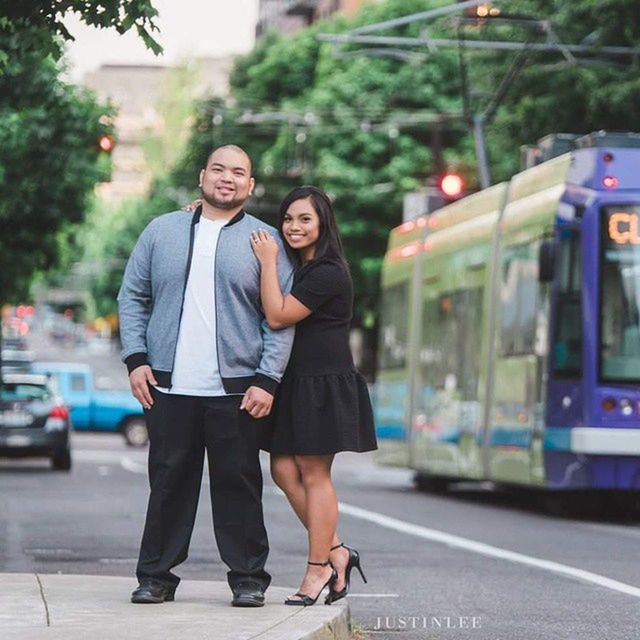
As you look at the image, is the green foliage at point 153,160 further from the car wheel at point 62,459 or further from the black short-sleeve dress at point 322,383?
the black short-sleeve dress at point 322,383

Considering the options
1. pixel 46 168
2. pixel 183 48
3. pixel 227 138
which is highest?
pixel 183 48

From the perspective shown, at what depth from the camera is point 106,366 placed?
10656cm

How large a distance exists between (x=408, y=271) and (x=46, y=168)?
23.5 feet

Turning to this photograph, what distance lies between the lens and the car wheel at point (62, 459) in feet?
104

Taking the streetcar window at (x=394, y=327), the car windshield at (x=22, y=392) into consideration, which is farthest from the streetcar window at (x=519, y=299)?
the car windshield at (x=22, y=392)

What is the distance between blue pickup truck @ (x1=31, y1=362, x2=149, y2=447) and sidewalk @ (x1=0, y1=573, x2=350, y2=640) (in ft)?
125

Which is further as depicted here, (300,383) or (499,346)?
(499,346)

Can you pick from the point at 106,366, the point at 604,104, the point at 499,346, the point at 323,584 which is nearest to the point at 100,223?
the point at 106,366

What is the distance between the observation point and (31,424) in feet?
105

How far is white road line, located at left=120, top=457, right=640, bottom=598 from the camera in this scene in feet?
40.5

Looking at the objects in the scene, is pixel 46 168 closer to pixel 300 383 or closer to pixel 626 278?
pixel 626 278

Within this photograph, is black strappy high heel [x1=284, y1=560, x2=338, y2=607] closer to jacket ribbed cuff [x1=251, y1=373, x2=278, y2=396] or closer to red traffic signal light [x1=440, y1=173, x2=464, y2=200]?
jacket ribbed cuff [x1=251, y1=373, x2=278, y2=396]

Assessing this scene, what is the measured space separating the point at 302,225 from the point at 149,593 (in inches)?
61.9
